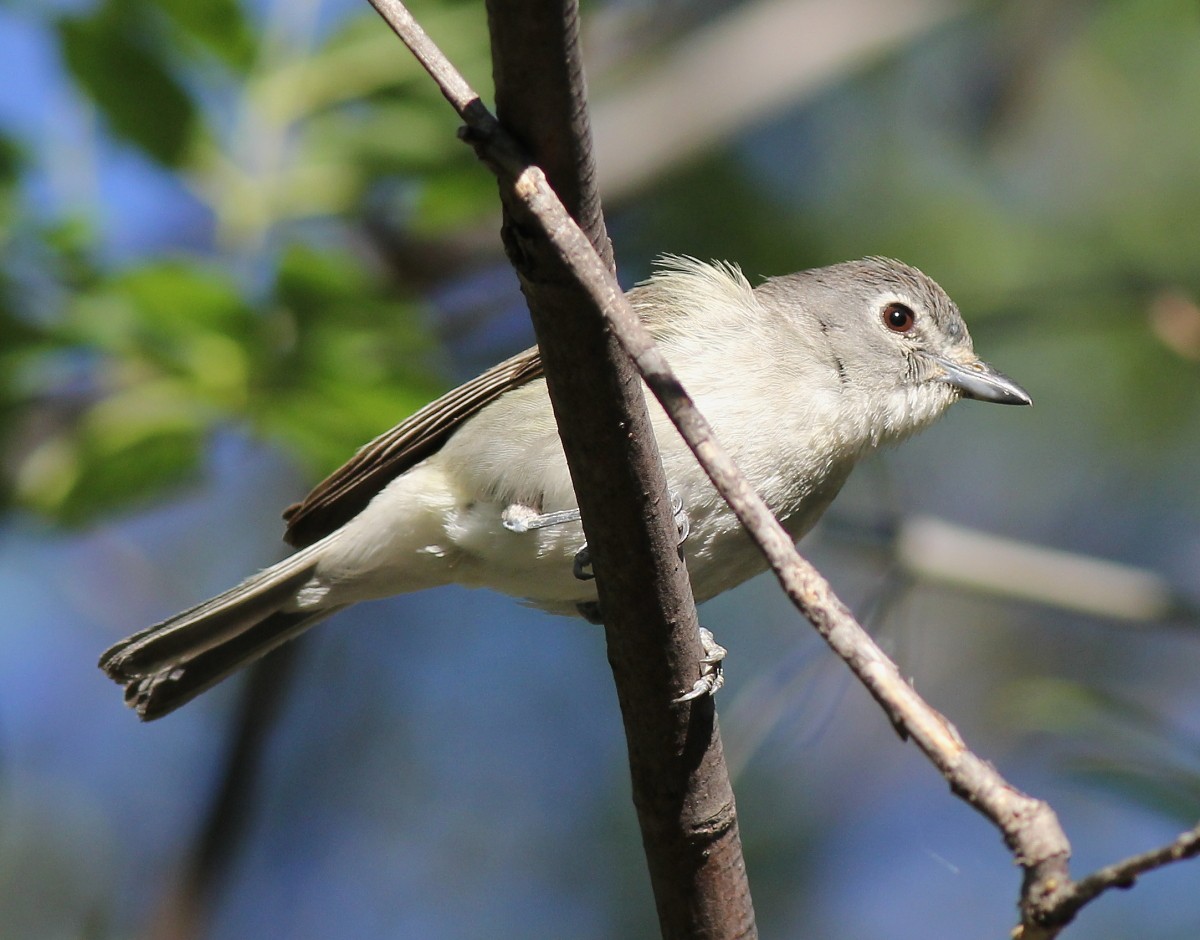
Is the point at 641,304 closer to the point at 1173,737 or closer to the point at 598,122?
the point at 1173,737

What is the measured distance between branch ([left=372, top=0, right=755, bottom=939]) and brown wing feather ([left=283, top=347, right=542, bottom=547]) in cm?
115

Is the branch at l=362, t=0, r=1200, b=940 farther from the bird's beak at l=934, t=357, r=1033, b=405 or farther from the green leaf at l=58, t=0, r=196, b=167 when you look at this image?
the bird's beak at l=934, t=357, r=1033, b=405

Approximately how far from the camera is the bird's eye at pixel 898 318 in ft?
14.1

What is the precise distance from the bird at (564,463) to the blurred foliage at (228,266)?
262 millimetres

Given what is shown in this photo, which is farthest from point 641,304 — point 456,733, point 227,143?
point 456,733

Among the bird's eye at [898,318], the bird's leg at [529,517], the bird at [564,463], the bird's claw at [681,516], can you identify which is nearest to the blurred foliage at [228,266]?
the bird at [564,463]

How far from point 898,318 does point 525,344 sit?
280 centimetres

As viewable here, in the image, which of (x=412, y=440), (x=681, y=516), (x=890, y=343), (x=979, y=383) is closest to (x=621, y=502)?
(x=681, y=516)

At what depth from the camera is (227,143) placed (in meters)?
3.90

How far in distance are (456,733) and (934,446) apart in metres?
3.25

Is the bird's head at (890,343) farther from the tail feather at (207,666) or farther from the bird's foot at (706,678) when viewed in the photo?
the tail feather at (207,666)

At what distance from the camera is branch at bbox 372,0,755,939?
6.38ft

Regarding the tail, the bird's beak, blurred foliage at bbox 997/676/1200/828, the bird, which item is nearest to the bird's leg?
the bird

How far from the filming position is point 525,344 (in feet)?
22.3
